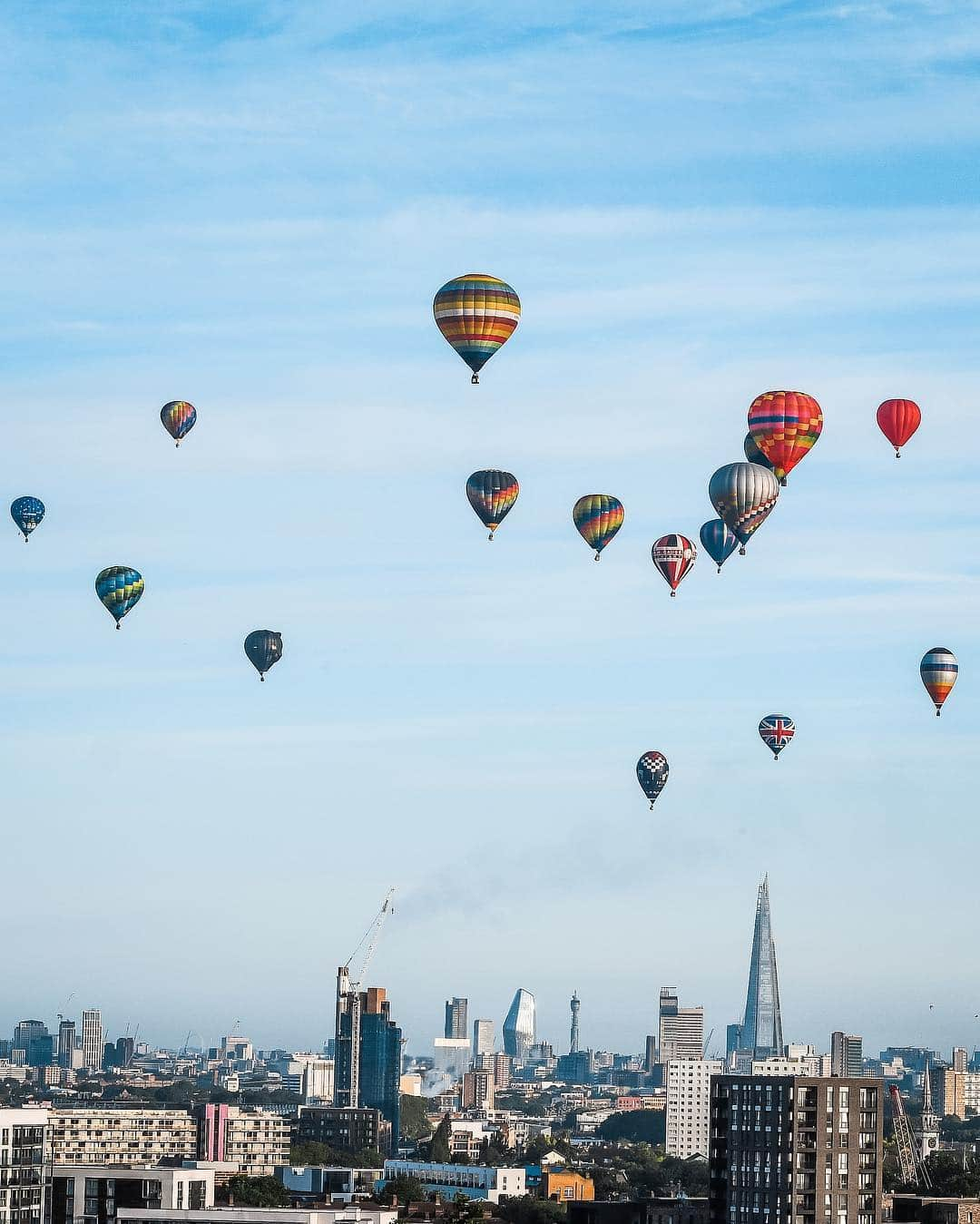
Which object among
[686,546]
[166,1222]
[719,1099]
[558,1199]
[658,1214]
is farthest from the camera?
[558,1199]

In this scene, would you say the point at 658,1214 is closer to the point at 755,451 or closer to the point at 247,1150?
the point at 755,451


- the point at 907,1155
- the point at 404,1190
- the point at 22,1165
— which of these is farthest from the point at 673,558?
the point at 907,1155

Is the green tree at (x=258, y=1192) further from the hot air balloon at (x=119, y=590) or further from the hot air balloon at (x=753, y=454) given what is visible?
the hot air balloon at (x=753, y=454)

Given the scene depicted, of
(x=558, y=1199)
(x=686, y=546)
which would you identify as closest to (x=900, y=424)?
(x=686, y=546)

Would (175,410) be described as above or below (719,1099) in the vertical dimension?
above

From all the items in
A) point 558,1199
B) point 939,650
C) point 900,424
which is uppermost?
point 900,424

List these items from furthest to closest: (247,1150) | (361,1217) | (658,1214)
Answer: (247,1150) → (658,1214) → (361,1217)

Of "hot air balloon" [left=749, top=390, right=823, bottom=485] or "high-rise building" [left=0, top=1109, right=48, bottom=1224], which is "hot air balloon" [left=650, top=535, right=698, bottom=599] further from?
"high-rise building" [left=0, top=1109, right=48, bottom=1224]
